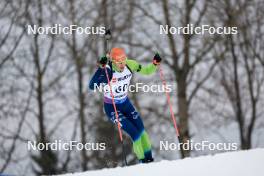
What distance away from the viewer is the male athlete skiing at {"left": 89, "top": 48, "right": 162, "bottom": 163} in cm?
801

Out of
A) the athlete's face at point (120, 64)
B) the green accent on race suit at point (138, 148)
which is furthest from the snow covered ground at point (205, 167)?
the athlete's face at point (120, 64)

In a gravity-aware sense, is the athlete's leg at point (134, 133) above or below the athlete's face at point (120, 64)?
below

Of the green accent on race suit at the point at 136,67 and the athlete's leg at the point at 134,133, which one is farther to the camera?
the green accent on race suit at the point at 136,67

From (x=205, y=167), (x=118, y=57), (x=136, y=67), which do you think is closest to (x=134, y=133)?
(x=136, y=67)

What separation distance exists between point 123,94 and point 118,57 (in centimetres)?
60

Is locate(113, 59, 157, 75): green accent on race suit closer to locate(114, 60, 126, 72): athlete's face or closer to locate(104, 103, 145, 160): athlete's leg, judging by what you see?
locate(114, 60, 126, 72): athlete's face

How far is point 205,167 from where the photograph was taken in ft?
20.9

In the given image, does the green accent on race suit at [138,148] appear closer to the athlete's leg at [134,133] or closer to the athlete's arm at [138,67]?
the athlete's leg at [134,133]

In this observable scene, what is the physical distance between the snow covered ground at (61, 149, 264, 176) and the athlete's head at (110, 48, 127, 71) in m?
1.89

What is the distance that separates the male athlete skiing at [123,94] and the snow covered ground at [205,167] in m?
1.37

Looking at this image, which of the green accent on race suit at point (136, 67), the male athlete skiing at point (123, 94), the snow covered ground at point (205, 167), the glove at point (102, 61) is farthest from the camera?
the green accent on race suit at point (136, 67)

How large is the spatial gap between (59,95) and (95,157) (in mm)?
3516

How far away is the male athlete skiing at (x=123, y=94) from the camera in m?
8.01

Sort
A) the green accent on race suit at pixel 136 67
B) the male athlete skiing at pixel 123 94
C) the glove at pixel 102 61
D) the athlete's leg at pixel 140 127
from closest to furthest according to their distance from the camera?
the glove at pixel 102 61
the male athlete skiing at pixel 123 94
the athlete's leg at pixel 140 127
the green accent on race suit at pixel 136 67
